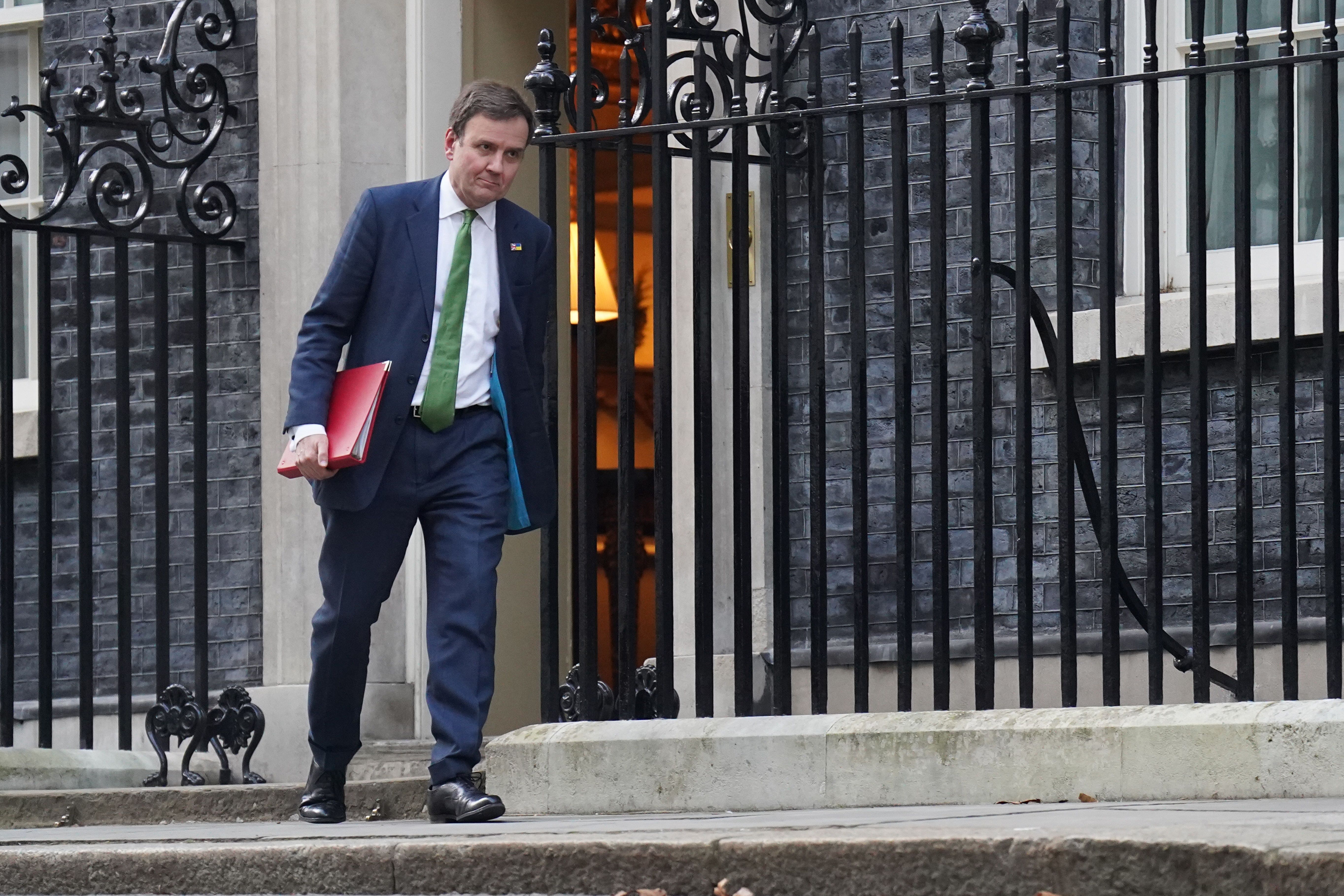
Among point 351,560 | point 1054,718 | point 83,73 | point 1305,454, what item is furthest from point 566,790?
point 83,73

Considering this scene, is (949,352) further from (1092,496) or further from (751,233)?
(1092,496)

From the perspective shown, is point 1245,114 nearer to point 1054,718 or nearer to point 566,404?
point 1054,718

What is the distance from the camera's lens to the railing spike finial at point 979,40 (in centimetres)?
570

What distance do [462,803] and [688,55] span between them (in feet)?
7.83

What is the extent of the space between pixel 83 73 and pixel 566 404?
217cm

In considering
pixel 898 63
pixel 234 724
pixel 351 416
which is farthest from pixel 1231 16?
pixel 234 724


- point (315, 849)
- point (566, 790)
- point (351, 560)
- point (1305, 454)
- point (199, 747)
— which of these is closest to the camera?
point (315, 849)

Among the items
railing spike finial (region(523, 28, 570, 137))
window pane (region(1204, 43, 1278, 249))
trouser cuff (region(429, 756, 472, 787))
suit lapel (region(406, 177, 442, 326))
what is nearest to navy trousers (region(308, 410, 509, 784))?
trouser cuff (region(429, 756, 472, 787))

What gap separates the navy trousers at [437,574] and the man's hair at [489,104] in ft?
2.24

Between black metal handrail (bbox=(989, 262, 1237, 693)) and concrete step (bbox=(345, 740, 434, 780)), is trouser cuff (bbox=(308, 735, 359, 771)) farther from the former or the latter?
black metal handrail (bbox=(989, 262, 1237, 693))

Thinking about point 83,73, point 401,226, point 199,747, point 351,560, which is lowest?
point 199,747

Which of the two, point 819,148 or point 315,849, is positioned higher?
point 819,148

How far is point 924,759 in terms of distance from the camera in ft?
18.1

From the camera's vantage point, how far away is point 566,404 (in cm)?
907
